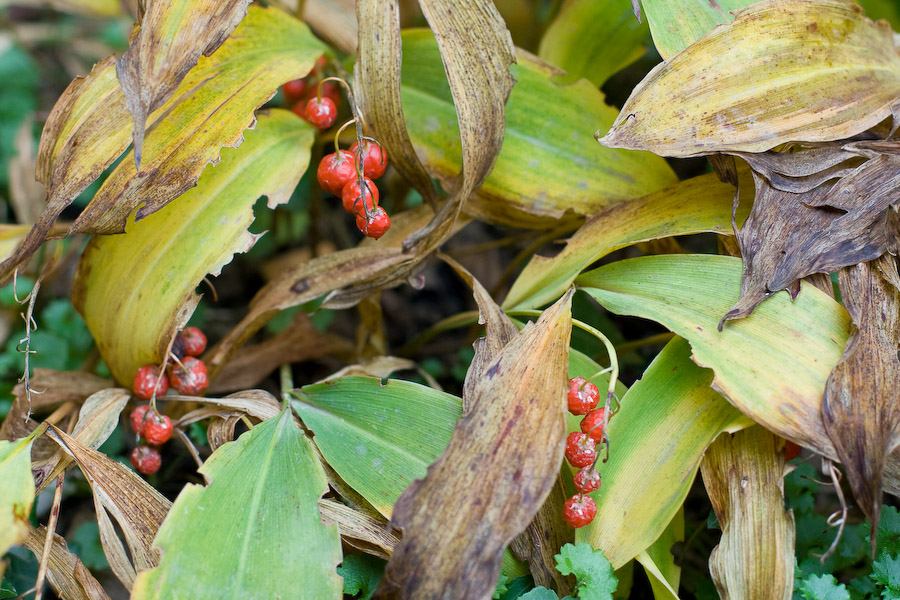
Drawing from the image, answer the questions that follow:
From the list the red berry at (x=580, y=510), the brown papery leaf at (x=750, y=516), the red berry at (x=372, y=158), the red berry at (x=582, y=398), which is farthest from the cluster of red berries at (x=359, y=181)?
the brown papery leaf at (x=750, y=516)

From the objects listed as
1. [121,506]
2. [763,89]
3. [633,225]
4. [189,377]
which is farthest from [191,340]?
[763,89]

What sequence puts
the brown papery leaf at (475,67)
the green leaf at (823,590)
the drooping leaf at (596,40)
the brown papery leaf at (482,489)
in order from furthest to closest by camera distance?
the drooping leaf at (596,40) < the brown papery leaf at (475,67) < the green leaf at (823,590) < the brown papery leaf at (482,489)

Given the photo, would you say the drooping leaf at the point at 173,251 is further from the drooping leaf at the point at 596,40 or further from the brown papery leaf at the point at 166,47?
the drooping leaf at the point at 596,40

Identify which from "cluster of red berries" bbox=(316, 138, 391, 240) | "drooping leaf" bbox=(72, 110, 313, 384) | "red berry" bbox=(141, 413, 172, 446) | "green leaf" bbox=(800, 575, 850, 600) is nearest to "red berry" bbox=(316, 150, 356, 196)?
"cluster of red berries" bbox=(316, 138, 391, 240)

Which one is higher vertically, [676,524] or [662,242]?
[662,242]

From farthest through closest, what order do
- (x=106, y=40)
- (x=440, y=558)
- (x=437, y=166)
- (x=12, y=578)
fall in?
(x=106, y=40)
(x=437, y=166)
(x=12, y=578)
(x=440, y=558)

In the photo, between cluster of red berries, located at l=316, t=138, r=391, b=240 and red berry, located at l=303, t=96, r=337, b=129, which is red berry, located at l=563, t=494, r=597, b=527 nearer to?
cluster of red berries, located at l=316, t=138, r=391, b=240

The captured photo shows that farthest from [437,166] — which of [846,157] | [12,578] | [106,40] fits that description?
[106,40]

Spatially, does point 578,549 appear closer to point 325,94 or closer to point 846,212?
point 846,212
